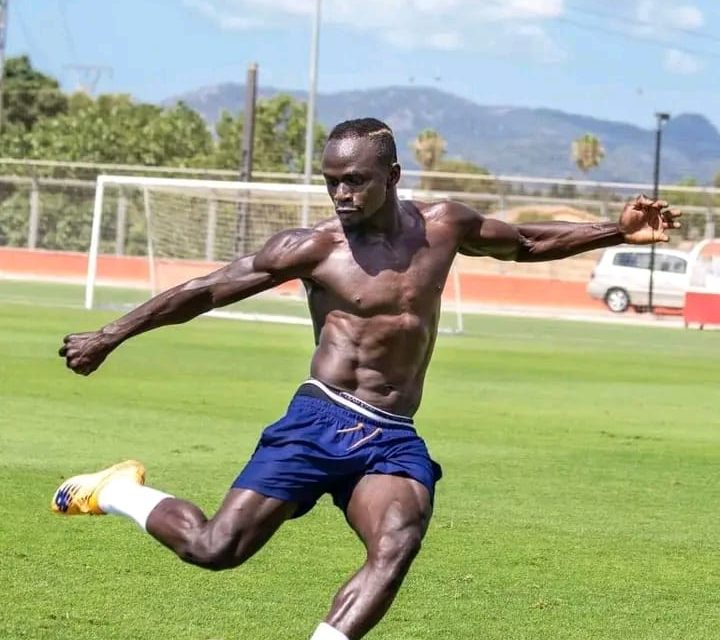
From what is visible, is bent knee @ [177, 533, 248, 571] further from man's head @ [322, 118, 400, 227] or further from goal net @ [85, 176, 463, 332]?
goal net @ [85, 176, 463, 332]

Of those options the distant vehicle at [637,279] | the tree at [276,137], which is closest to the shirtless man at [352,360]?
the distant vehicle at [637,279]

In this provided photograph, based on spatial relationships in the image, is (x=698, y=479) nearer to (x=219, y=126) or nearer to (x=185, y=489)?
(x=185, y=489)

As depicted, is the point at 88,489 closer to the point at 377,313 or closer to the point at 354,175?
the point at 377,313

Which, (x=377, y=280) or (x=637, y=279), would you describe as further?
(x=637, y=279)

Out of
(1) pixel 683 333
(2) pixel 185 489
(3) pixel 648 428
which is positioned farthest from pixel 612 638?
(1) pixel 683 333

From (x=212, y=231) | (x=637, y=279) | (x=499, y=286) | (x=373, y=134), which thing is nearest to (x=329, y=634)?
(x=373, y=134)

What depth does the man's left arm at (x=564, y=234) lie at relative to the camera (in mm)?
7090

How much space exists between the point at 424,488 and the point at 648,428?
1063 cm

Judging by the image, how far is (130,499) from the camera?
715 cm

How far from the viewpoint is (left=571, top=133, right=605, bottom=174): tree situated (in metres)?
116

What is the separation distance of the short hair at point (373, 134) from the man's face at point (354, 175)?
0.9 inches

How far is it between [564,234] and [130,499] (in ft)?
6.92

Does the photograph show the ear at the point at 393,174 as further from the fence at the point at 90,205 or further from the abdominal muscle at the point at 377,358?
the fence at the point at 90,205

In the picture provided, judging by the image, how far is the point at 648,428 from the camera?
1688 centimetres
